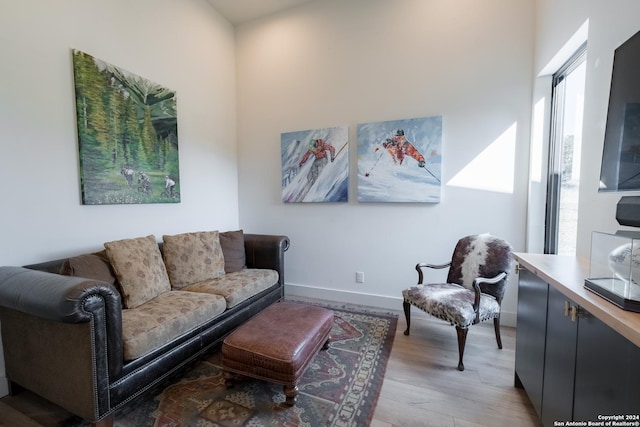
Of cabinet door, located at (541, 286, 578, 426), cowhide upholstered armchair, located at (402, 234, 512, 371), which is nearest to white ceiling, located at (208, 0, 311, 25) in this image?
cowhide upholstered armchair, located at (402, 234, 512, 371)

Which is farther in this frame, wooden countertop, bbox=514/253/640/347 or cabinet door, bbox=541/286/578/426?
cabinet door, bbox=541/286/578/426

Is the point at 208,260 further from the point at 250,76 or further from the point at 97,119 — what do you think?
the point at 250,76

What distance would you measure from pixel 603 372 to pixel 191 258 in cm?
273

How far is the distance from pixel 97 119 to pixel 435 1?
334 cm

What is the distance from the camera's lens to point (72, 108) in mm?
1984

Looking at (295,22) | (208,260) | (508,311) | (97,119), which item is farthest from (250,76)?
(508,311)

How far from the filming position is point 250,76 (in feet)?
11.7

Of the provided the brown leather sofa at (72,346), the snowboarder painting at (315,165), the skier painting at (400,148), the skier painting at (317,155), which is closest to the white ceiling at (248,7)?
the snowboarder painting at (315,165)

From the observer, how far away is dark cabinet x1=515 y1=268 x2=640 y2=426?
0.81 m

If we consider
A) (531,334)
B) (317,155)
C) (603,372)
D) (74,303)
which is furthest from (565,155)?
(74,303)

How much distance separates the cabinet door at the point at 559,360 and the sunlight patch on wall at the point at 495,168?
1.58 m

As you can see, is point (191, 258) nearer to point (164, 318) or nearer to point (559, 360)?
point (164, 318)

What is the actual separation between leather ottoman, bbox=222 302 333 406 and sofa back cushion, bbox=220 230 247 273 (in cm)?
106

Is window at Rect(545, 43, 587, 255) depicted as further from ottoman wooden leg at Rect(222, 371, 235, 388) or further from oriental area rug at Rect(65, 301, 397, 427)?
ottoman wooden leg at Rect(222, 371, 235, 388)
